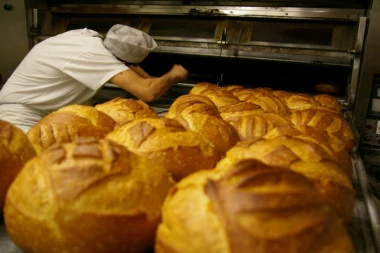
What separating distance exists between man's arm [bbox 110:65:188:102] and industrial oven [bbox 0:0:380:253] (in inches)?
10.6

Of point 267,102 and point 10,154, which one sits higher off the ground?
point 10,154

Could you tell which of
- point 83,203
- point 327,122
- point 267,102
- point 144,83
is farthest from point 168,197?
point 144,83

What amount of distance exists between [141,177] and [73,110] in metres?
0.72

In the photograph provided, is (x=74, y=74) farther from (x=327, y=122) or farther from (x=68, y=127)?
(x=327, y=122)

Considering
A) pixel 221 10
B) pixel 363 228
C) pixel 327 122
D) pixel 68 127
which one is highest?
pixel 221 10

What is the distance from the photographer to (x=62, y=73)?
115 inches

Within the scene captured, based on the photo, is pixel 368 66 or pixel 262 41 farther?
pixel 262 41

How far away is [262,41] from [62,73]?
1826 millimetres

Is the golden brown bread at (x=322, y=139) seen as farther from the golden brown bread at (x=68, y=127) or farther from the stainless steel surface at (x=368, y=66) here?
the stainless steel surface at (x=368, y=66)

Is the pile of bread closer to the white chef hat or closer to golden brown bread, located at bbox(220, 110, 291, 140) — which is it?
golden brown bread, located at bbox(220, 110, 291, 140)

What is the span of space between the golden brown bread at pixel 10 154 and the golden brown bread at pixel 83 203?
161mm

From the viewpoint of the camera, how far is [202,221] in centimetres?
70

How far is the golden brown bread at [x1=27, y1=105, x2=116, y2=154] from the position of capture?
1277 mm

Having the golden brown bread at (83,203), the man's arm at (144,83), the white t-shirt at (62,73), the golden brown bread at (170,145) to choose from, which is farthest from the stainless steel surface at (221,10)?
the golden brown bread at (83,203)
